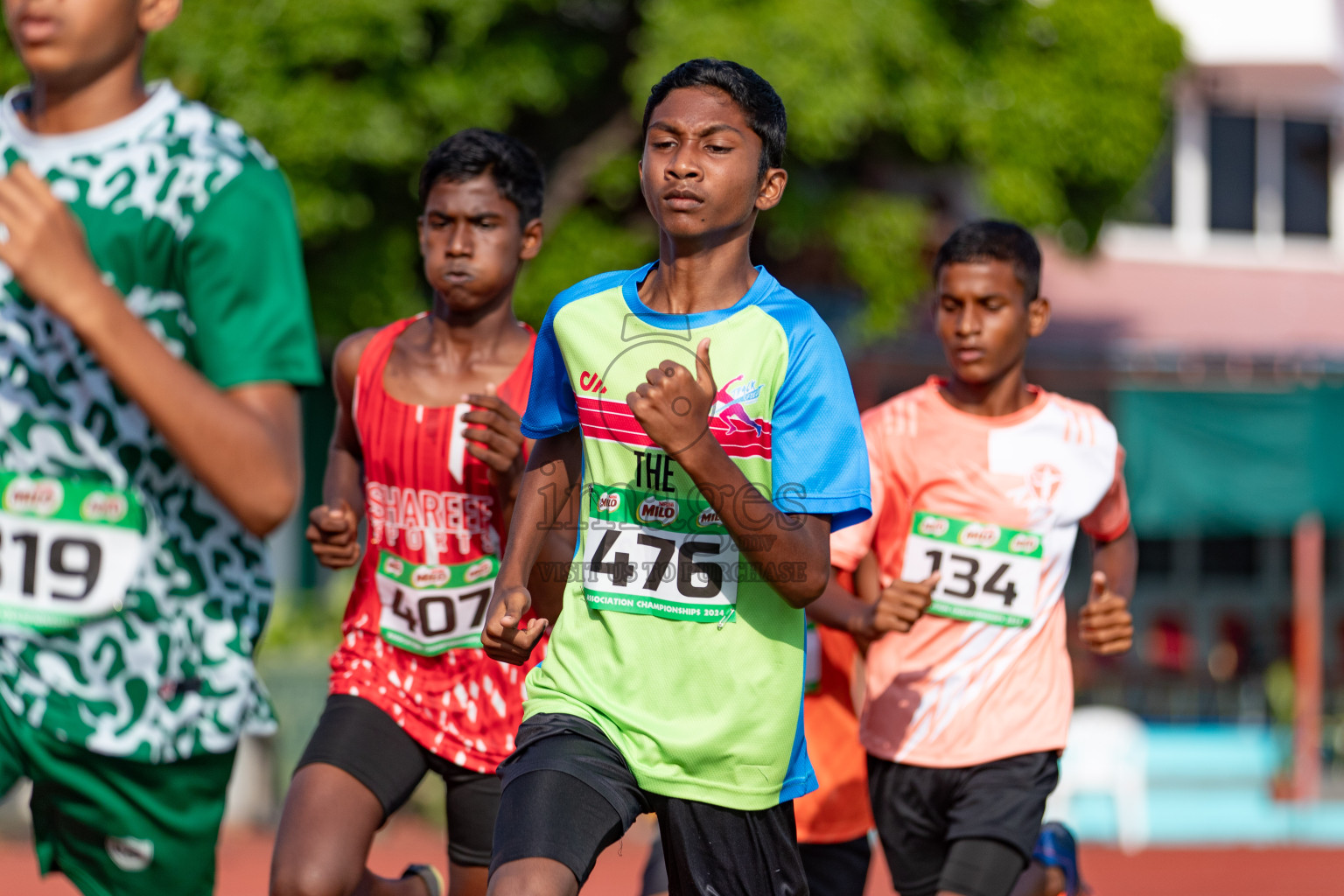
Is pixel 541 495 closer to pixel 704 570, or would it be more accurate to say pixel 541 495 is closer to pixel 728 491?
pixel 704 570

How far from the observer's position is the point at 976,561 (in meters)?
4.33

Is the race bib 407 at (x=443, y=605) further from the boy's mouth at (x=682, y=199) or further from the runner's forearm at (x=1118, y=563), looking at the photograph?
the runner's forearm at (x=1118, y=563)

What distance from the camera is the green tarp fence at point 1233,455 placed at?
11.2 meters

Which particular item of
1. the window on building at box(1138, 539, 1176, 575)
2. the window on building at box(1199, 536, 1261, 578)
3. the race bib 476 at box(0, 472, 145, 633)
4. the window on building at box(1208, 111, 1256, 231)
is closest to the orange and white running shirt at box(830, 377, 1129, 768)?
the race bib 476 at box(0, 472, 145, 633)

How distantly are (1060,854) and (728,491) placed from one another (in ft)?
7.69

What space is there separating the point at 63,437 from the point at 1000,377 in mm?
2776

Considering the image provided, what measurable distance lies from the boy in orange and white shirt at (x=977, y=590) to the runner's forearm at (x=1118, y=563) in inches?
7.9

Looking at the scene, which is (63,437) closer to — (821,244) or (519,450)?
(519,450)

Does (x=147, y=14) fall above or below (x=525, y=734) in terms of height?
above

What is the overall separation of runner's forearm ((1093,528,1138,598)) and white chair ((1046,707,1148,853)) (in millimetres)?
5800

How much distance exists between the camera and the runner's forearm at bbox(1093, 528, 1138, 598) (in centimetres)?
472

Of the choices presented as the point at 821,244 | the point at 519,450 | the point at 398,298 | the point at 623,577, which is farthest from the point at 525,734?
the point at 821,244

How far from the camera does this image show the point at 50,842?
269 cm

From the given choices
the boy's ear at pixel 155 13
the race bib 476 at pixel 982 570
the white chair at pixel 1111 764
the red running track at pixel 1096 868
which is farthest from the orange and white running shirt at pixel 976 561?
the white chair at pixel 1111 764
